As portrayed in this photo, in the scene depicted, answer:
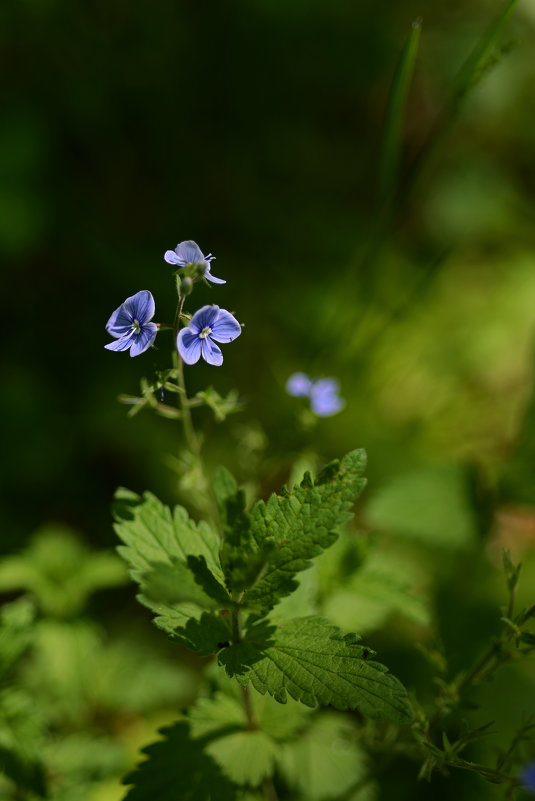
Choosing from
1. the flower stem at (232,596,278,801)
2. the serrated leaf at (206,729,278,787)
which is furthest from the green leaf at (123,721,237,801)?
the flower stem at (232,596,278,801)

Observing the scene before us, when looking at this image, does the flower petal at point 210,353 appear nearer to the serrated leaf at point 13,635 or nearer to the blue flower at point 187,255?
the blue flower at point 187,255

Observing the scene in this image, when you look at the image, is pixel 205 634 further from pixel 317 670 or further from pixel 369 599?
Result: pixel 369 599

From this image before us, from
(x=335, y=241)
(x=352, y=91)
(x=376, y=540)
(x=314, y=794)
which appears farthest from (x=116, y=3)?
(x=314, y=794)

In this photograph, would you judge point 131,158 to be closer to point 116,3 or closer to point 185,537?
point 116,3

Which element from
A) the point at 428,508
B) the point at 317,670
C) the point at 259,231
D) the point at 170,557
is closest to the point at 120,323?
the point at 170,557

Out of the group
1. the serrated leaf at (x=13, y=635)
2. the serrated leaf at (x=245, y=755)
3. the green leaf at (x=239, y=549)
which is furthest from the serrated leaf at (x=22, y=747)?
the green leaf at (x=239, y=549)
